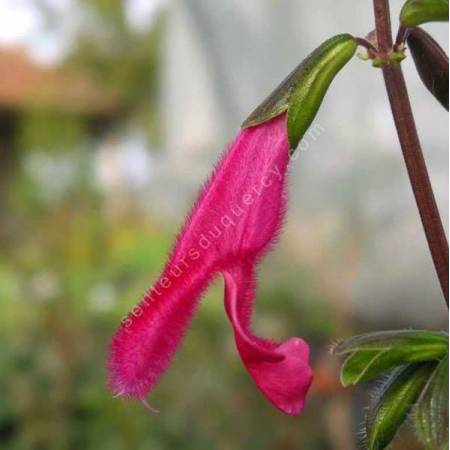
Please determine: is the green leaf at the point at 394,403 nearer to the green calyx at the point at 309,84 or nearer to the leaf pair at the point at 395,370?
the leaf pair at the point at 395,370

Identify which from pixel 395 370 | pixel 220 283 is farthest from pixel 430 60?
pixel 220 283

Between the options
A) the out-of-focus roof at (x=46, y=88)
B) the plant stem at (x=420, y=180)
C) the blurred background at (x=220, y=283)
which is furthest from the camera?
the out-of-focus roof at (x=46, y=88)

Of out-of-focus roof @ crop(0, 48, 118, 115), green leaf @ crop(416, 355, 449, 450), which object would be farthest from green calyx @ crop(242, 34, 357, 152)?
out-of-focus roof @ crop(0, 48, 118, 115)

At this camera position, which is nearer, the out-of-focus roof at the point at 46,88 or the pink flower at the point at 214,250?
the pink flower at the point at 214,250

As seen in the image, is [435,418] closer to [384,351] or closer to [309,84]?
[384,351]

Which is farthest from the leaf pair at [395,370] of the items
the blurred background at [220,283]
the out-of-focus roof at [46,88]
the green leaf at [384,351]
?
the out-of-focus roof at [46,88]

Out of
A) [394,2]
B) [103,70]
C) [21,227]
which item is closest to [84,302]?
[394,2]

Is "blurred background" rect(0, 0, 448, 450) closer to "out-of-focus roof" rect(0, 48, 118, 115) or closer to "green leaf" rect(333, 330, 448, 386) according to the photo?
"green leaf" rect(333, 330, 448, 386)
